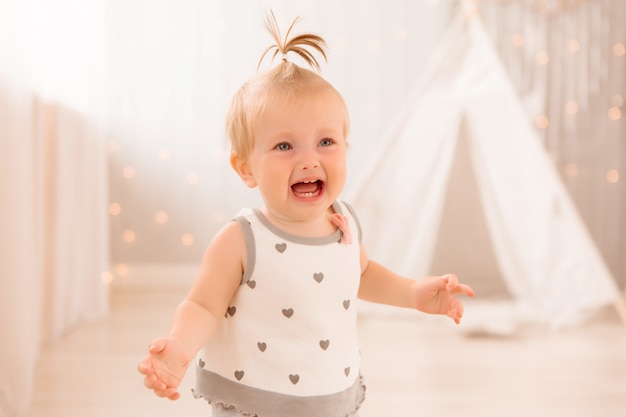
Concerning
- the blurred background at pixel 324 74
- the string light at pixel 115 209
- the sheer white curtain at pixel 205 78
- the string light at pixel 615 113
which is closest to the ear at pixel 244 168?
the blurred background at pixel 324 74

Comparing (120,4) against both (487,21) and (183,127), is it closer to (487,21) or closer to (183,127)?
(183,127)

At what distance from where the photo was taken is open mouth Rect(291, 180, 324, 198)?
1.03 metres

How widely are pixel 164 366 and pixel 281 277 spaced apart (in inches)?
8.1

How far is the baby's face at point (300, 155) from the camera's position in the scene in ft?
3.34

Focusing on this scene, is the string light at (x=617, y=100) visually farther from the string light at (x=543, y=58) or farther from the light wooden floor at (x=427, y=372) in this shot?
the light wooden floor at (x=427, y=372)

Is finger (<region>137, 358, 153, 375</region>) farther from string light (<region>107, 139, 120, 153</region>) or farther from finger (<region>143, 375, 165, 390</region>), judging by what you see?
string light (<region>107, 139, 120, 153</region>)

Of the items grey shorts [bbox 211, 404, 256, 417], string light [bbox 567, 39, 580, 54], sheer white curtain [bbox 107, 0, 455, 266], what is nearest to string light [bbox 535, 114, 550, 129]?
string light [bbox 567, 39, 580, 54]

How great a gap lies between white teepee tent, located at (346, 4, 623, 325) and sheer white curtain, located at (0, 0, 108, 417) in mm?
1007

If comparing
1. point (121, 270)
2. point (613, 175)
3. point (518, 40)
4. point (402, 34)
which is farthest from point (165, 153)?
point (613, 175)

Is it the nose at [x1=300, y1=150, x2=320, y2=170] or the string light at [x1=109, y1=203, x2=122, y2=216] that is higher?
the nose at [x1=300, y1=150, x2=320, y2=170]

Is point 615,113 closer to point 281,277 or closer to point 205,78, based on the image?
point 205,78

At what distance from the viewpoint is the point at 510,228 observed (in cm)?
296

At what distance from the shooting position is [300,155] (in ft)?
3.34

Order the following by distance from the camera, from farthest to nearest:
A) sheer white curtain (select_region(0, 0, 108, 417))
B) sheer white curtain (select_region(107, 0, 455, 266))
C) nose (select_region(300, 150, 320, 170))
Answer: sheer white curtain (select_region(107, 0, 455, 266)) → sheer white curtain (select_region(0, 0, 108, 417)) → nose (select_region(300, 150, 320, 170))
